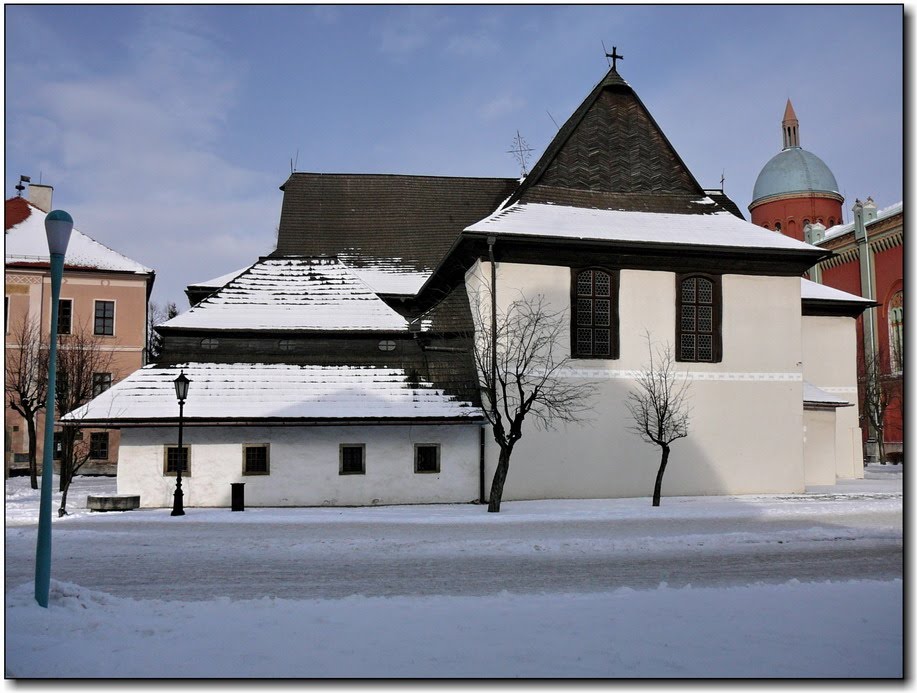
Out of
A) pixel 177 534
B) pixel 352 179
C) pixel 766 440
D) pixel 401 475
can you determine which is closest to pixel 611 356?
pixel 766 440

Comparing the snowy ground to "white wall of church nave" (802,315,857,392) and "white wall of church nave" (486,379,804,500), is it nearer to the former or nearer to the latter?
"white wall of church nave" (486,379,804,500)

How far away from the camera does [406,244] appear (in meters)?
31.4

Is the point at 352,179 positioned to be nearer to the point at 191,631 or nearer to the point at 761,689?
the point at 191,631

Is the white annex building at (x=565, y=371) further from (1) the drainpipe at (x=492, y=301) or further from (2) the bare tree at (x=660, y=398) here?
(2) the bare tree at (x=660, y=398)

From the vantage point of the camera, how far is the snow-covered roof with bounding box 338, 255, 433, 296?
2878cm

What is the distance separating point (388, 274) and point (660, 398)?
39.9 ft

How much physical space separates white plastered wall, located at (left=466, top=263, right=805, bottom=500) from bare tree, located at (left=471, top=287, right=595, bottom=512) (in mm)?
313

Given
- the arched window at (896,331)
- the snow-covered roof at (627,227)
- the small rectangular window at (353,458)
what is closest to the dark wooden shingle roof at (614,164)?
the snow-covered roof at (627,227)

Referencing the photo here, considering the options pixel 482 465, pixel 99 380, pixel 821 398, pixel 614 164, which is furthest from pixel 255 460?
pixel 821 398

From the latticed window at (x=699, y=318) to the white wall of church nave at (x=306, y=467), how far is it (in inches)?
262

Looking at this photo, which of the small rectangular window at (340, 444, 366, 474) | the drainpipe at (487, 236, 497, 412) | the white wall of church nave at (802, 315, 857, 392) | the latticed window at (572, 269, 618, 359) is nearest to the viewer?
the drainpipe at (487, 236, 497, 412)

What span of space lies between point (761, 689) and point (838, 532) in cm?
677

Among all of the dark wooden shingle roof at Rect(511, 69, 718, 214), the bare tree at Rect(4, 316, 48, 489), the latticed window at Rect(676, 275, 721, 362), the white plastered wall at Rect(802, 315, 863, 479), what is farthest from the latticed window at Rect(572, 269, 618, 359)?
the bare tree at Rect(4, 316, 48, 489)

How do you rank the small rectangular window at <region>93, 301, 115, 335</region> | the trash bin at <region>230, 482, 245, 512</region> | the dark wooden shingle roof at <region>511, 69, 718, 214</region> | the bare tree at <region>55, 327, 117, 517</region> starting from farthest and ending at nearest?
the bare tree at <region>55, 327, 117, 517</region> < the dark wooden shingle roof at <region>511, 69, 718, 214</region> < the small rectangular window at <region>93, 301, 115, 335</region> < the trash bin at <region>230, 482, 245, 512</region>
